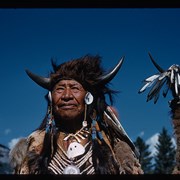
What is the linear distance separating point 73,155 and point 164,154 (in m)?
2.80

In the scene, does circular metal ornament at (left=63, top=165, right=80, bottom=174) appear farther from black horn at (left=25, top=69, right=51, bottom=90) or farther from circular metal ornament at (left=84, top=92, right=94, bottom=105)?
Answer: black horn at (left=25, top=69, right=51, bottom=90)

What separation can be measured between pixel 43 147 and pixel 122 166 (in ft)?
2.16

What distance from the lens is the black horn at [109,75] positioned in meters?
4.02

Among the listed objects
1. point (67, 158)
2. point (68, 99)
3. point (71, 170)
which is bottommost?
point (71, 170)

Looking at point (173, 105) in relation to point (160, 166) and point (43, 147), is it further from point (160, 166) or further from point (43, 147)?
point (160, 166)

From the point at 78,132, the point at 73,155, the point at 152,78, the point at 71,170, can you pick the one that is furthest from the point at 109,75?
the point at 71,170

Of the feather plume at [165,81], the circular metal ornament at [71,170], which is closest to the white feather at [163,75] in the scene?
the feather plume at [165,81]

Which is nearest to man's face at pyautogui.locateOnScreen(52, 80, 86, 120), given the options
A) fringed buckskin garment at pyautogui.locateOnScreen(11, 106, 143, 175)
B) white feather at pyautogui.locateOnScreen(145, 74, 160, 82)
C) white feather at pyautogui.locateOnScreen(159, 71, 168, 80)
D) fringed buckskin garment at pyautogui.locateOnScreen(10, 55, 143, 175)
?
fringed buckskin garment at pyautogui.locateOnScreen(10, 55, 143, 175)

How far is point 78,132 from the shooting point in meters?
4.03

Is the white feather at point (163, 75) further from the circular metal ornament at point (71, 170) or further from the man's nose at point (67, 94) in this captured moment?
the circular metal ornament at point (71, 170)

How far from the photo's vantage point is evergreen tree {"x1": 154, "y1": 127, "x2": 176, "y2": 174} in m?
4.80

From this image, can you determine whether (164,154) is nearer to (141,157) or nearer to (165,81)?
(141,157)
